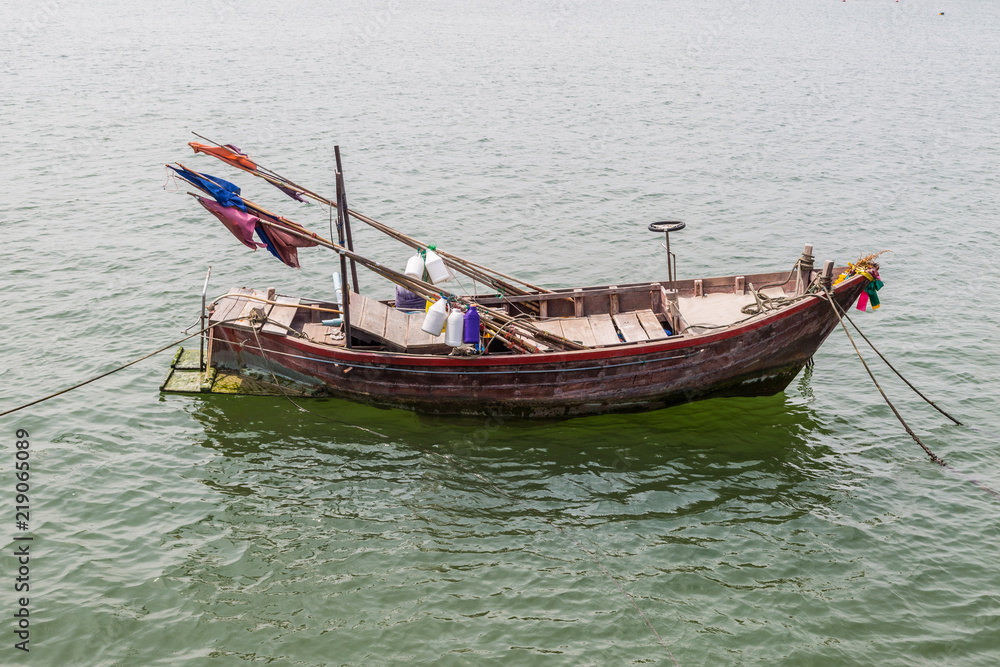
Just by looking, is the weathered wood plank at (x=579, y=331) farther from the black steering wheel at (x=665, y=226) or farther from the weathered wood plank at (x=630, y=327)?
the black steering wheel at (x=665, y=226)

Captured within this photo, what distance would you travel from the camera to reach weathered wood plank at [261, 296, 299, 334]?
13.5 metres

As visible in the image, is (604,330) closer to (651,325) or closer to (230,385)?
(651,325)

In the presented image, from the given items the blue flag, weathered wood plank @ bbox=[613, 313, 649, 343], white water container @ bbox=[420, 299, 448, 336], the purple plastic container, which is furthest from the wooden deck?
the blue flag

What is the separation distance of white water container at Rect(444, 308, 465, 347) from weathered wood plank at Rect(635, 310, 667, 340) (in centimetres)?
324

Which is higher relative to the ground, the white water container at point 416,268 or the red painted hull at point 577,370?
the white water container at point 416,268

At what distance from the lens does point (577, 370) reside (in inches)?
500

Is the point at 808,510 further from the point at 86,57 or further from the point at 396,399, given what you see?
the point at 86,57

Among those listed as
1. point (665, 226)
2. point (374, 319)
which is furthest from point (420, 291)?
point (665, 226)

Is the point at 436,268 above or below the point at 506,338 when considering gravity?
above

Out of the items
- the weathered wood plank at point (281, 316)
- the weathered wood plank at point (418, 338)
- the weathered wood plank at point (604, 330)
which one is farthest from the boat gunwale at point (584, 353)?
the weathered wood plank at point (281, 316)

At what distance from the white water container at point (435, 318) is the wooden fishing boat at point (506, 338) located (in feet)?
0.06

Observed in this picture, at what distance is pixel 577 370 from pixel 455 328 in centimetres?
208

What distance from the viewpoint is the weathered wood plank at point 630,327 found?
13.2 m

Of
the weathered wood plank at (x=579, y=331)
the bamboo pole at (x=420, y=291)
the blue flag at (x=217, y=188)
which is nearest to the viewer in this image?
the blue flag at (x=217, y=188)
